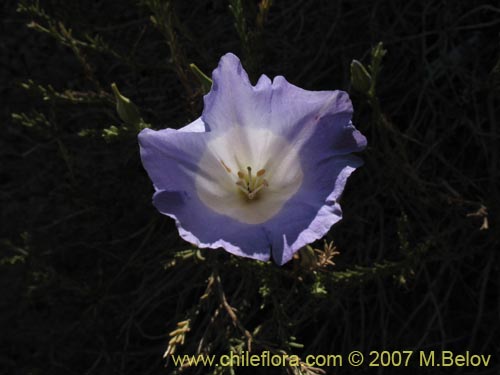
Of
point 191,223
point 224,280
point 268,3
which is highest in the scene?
point 268,3

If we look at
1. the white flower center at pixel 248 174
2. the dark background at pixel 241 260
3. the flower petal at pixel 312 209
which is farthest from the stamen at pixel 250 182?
the dark background at pixel 241 260

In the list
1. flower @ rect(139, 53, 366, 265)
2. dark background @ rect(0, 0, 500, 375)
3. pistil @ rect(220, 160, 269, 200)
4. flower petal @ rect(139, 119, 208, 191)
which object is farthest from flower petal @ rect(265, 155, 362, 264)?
dark background @ rect(0, 0, 500, 375)

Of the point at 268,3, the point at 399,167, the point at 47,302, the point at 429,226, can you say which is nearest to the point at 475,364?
the point at 429,226

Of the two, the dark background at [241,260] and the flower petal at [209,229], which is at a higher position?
the dark background at [241,260]

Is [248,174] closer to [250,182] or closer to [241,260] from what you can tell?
[250,182]

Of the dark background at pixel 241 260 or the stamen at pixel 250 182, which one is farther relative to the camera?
the dark background at pixel 241 260

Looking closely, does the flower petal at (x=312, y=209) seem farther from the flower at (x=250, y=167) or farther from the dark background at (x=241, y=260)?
the dark background at (x=241, y=260)

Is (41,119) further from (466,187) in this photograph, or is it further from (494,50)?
(494,50)
